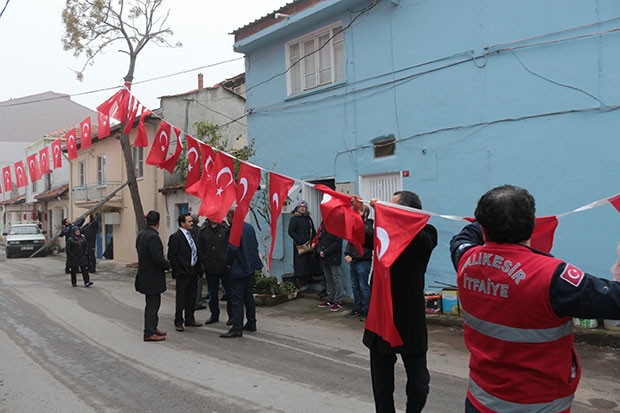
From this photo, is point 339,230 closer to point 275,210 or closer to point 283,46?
point 275,210

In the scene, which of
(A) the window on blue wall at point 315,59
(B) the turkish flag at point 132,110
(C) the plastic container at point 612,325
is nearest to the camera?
(C) the plastic container at point 612,325

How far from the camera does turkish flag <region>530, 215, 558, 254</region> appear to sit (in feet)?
11.7

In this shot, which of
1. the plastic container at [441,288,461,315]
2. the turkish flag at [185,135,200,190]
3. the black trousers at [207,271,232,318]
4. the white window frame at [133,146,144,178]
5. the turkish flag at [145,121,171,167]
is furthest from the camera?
the white window frame at [133,146,144,178]

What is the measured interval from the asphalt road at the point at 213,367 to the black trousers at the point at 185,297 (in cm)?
29

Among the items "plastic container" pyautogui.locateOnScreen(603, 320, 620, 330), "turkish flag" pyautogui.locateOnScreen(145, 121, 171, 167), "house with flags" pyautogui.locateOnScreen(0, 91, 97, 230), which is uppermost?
"house with flags" pyautogui.locateOnScreen(0, 91, 97, 230)

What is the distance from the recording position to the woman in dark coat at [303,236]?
1049 centimetres

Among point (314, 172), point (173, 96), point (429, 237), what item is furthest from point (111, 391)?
point (173, 96)

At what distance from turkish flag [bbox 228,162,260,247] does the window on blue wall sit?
16.4 feet

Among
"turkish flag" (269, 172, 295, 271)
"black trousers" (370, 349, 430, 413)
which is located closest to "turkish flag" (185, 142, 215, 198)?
"turkish flag" (269, 172, 295, 271)

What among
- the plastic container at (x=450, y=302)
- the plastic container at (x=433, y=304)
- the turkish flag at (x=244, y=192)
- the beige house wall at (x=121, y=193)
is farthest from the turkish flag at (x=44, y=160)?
the plastic container at (x=450, y=302)

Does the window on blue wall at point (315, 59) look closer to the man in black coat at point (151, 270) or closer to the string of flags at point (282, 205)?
the string of flags at point (282, 205)

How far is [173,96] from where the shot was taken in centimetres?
1966

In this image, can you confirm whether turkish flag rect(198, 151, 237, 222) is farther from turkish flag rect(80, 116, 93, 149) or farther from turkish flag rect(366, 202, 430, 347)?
turkish flag rect(80, 116, 93, 149)

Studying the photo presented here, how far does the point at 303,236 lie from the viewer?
10.5 m
